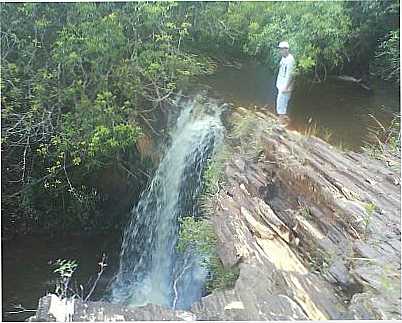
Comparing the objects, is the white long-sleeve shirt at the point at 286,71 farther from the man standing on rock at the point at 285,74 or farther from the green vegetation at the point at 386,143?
the green vegetation at the point at 386,143

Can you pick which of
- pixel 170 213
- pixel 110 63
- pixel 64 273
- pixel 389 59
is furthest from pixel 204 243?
pixel 389 59

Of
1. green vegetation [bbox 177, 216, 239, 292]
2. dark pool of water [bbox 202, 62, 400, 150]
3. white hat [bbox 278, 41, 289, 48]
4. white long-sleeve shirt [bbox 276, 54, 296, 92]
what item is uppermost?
white hat [bbox 278, 41, 289, 48]

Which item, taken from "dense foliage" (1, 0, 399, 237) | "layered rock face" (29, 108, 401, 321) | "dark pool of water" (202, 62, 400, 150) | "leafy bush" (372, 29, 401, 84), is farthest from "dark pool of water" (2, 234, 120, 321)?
"leafy bush" (372, 29, 401, 84)

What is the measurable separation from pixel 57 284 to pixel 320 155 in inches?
37.9

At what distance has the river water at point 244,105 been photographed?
6.49 ft

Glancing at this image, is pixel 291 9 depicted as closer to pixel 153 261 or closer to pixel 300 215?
pixel 300 215

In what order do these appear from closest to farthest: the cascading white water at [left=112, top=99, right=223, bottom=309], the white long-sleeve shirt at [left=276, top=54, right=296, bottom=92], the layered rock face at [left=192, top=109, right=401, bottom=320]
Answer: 1. the layered rock face at [left=192, top=109, right=401, bottom=320]
2. the white long-sleeve shirt at [left=276, top=54, right=296, bottom=92]
3. the cascading white water at [left=112, top=99, right=223, bottom=309]

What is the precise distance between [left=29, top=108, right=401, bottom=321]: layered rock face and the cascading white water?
7.5 inches

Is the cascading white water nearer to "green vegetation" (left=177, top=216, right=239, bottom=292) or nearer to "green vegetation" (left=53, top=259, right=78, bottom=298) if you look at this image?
"green vegetation" (left=177, top=216, right=239, bottom=292)

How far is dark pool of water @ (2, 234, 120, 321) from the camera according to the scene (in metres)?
1.92

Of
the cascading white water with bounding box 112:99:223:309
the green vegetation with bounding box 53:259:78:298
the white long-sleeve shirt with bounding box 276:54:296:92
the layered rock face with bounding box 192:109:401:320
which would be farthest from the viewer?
the cascading white water with bounding box 112:99:223:309

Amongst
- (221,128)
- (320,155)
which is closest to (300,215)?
(320,155)

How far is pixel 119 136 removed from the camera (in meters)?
2.24

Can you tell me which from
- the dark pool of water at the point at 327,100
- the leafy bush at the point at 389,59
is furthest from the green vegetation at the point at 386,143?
the leafy bush at the point at 389,59
